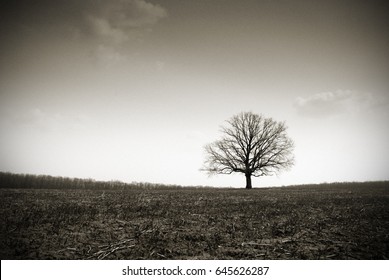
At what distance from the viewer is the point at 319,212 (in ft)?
27.9

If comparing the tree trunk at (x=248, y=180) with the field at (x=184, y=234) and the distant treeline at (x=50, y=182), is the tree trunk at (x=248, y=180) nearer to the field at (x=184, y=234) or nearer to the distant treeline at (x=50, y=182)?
the distant treeline at (x=50, y=182)

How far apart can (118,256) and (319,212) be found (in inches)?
271

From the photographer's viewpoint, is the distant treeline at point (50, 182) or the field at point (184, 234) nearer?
the field at point (184, 234)

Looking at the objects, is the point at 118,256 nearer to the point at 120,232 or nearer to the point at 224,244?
the point at 120,232

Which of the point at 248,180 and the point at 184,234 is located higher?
the point at 248,180

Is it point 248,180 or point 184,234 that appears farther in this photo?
point 248,180

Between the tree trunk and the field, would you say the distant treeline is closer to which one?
the tree trunk

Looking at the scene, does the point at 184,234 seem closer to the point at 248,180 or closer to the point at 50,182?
the point at 248,180

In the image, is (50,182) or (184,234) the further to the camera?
(50,182)

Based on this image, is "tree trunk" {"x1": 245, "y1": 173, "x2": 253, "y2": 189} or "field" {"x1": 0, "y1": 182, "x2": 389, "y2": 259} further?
"tree trunk" {"x1": 245, "y1": 173, "x2": 253, "y2": 189}

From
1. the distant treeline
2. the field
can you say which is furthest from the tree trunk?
the field

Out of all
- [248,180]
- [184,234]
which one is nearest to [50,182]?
[248,180]

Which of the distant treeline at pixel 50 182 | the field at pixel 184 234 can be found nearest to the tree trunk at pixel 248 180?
the distant treeline at pixel 50 182
